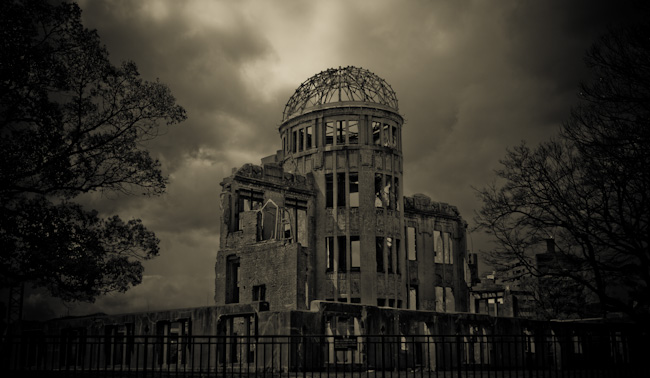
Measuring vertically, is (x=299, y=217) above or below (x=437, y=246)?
above

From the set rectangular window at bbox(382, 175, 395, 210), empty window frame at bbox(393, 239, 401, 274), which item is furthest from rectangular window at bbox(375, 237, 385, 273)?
rectangular window at bbox(382, 175, 395, 210)

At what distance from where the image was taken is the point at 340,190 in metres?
38.0

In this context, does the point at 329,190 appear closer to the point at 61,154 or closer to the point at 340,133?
the point at 340,133

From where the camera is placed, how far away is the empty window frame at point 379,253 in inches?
1447

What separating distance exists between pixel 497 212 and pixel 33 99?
1715 cm

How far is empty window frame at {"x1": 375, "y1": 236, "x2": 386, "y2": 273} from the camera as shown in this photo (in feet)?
121

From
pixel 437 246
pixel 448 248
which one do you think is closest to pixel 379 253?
pixel 437 246

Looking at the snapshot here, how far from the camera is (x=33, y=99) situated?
642 inches

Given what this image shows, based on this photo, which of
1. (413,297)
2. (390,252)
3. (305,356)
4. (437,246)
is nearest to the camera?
(305,356)

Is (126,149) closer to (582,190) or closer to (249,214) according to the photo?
(249,214)

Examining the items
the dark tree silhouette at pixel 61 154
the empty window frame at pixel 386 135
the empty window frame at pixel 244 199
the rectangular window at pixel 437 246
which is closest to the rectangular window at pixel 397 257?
the rectangular window at pixel 437 246

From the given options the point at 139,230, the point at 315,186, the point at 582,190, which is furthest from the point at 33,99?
the point at 315,186

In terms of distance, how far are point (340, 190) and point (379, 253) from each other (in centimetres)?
460

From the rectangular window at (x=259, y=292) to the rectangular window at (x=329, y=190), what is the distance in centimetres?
824
